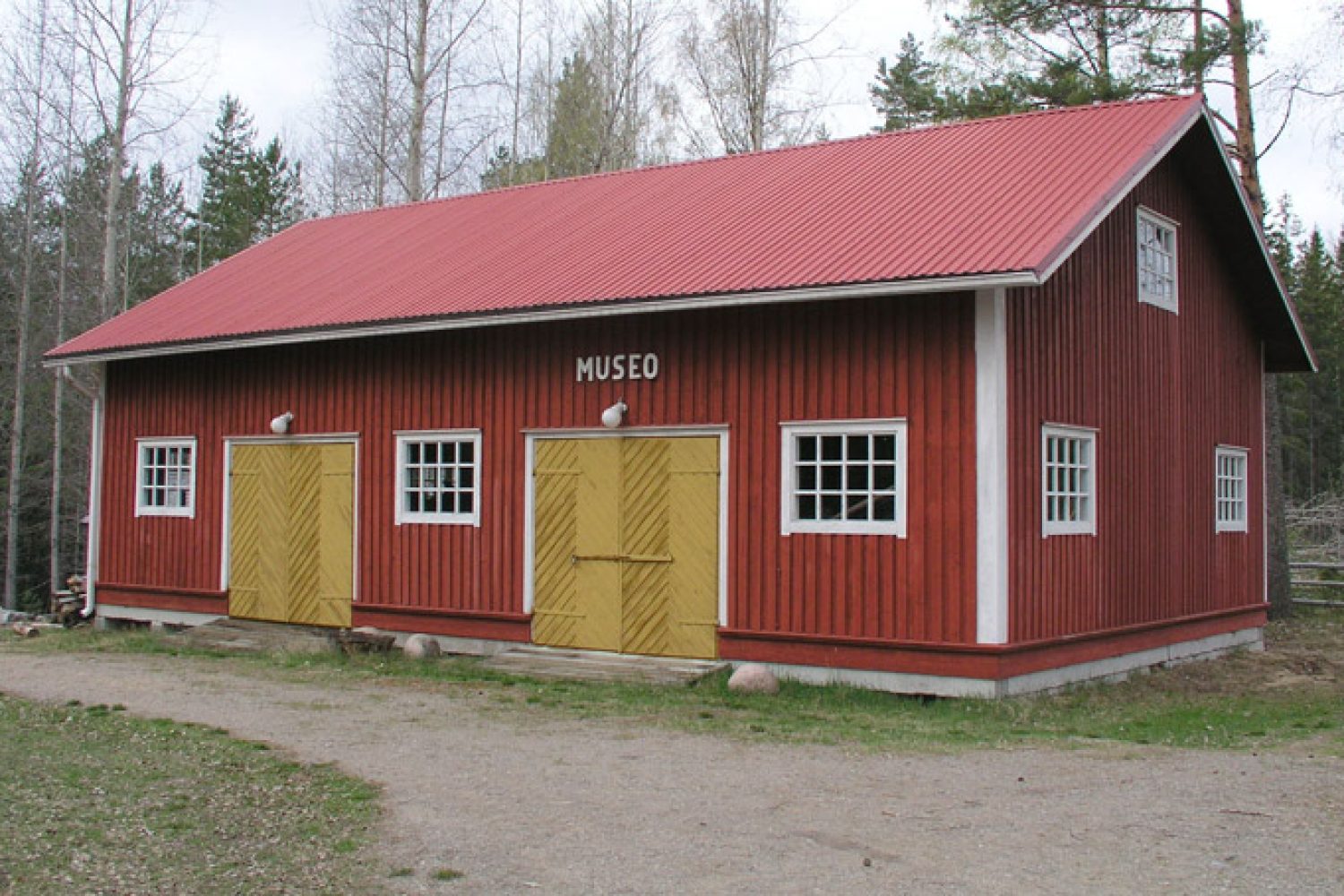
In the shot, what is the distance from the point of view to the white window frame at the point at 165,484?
16359mm

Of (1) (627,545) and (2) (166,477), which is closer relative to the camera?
(1) (627,545)

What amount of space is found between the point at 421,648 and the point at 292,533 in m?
2.63

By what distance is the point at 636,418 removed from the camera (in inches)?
501

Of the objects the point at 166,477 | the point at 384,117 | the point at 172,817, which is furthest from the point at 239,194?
the point at 172,817

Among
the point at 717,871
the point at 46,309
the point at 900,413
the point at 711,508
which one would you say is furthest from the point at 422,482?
the point at 46,309

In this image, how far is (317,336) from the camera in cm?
1421

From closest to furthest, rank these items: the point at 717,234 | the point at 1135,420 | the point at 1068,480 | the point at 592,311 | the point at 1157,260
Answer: the point at 1068,480 < the point at 592,311 < the point at 1135,420 < the point at 717,234 < the point at 1157,260

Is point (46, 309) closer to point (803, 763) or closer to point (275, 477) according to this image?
point (275, 477)

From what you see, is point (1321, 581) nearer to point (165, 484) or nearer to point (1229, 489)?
point (1229, 489)

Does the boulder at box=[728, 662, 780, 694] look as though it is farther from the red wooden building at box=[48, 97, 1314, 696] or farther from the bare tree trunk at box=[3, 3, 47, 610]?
the bare tree trunk at box=[3, 3, 47, 610]

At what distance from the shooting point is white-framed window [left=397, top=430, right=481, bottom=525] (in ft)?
45.5

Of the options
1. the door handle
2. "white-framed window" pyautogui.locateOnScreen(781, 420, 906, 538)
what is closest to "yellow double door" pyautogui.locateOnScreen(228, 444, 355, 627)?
the door handle

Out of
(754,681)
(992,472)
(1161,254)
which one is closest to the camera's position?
(992,472)

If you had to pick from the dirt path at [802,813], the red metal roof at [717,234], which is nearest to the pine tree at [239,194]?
the red metal roof at [717,234]
